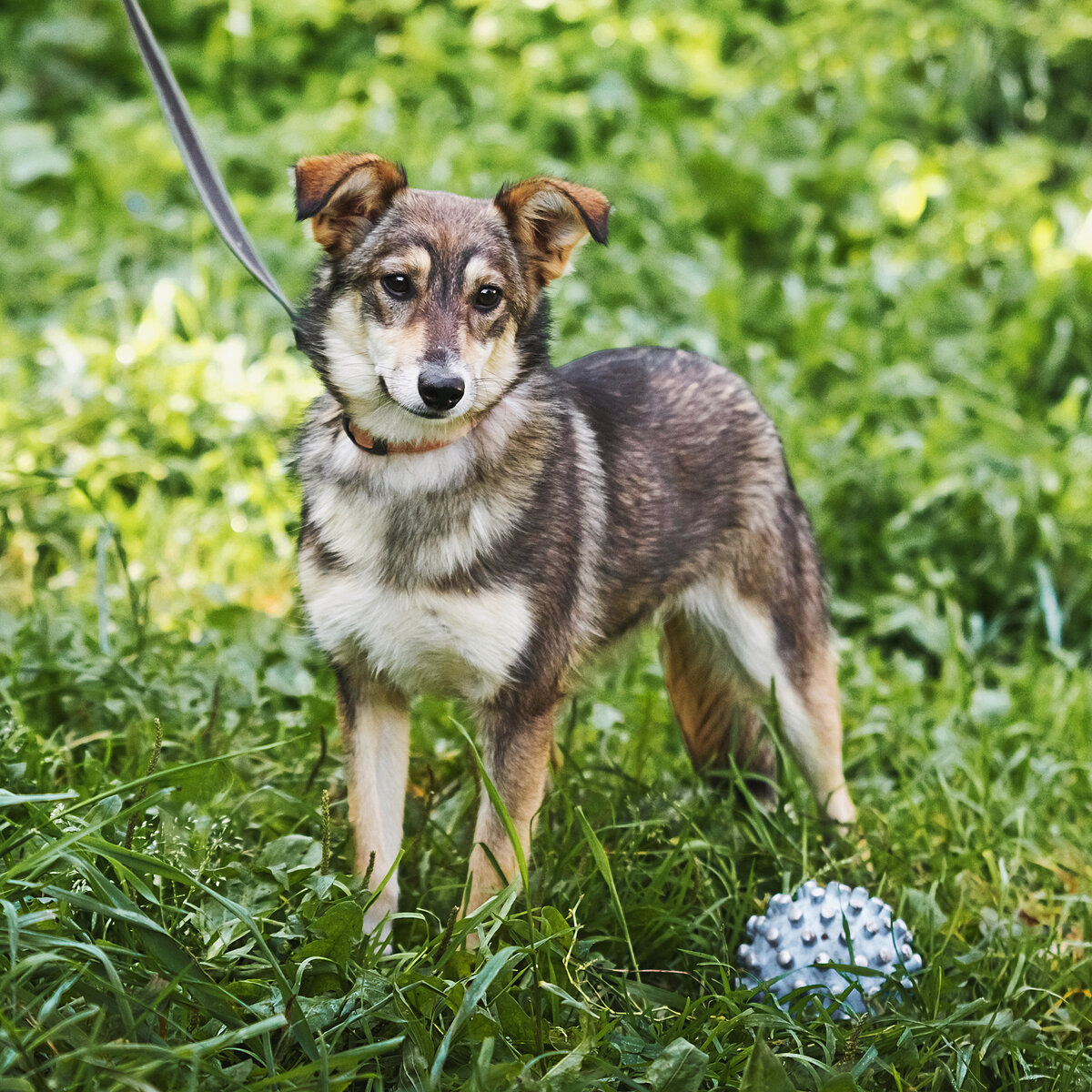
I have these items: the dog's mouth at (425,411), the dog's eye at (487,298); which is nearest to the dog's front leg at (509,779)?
the dog's mouth at (425,411)

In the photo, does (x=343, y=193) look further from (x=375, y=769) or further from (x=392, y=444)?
(x=375, y=769)

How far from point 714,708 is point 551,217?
1585 millimetres

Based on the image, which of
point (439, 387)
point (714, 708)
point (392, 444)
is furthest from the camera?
point (714, 708)

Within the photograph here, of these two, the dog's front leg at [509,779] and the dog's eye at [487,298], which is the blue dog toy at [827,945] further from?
the dog's eye at [487,298]

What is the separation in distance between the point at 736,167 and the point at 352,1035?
572 centimetres

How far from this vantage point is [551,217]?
310 cm

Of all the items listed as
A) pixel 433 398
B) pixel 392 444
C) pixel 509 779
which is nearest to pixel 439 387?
pixel 433 398

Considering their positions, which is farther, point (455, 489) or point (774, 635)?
point (774, 635)

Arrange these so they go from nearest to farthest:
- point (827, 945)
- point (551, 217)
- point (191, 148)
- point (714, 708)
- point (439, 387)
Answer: point (439, 387) → point (827, 945) → point (551, 217) → point (191, 148) → point (714, 708)

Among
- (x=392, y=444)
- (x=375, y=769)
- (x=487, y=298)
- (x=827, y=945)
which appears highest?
(x=487, y=298)

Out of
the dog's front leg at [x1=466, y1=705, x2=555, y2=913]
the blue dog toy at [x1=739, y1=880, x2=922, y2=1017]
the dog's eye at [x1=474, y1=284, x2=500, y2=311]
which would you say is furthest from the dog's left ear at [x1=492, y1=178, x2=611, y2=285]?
the blue dog toy at [x1=739, y1=880, x2=922, y2=1017]

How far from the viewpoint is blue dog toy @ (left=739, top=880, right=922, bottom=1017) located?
112 inches

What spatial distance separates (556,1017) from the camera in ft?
8.36

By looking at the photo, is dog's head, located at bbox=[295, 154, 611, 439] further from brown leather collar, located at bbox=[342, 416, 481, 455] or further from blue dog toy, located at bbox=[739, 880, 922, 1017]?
blue dog toy, located at bbox=[739, 880, 922, 1017]
